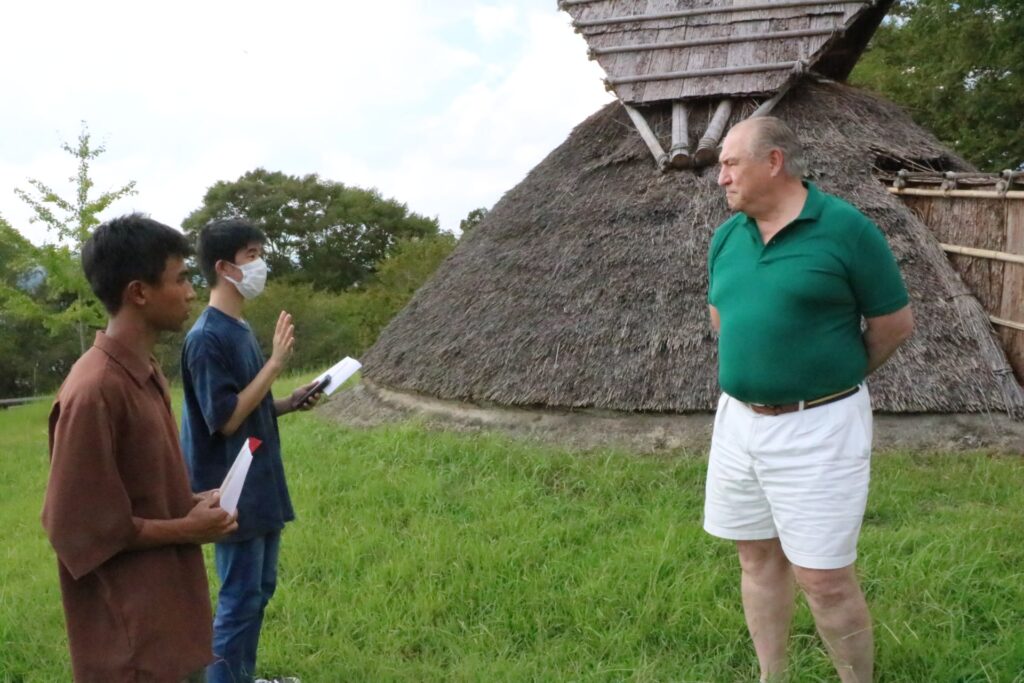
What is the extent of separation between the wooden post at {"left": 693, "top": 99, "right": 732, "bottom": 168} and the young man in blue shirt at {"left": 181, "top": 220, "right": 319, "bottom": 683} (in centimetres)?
449

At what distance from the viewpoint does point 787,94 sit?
6.95 m

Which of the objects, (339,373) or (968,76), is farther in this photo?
(968,76)

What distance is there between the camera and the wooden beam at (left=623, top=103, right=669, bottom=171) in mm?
6641

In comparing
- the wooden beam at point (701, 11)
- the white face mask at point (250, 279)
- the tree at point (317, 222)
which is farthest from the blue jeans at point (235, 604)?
the tree at point (317, 222)

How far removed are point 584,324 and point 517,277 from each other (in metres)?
0.86

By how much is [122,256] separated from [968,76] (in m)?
12.2

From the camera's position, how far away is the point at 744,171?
2381mm

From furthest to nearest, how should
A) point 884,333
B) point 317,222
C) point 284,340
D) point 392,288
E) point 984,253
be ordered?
1. point 317,222
2. point 392,288
3. point 984,253
4. point 284,340
5. point 884,333

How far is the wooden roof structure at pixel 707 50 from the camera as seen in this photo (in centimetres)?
667

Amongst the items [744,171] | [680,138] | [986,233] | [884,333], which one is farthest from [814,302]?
[680,138]

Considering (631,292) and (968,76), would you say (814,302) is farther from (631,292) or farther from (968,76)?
(968,76)

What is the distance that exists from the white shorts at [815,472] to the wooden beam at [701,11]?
5.38 meters

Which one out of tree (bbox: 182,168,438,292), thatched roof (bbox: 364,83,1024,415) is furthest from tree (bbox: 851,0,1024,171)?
tree (bbox: 182,168,438,292)

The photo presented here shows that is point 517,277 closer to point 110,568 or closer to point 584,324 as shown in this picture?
point 584,324
